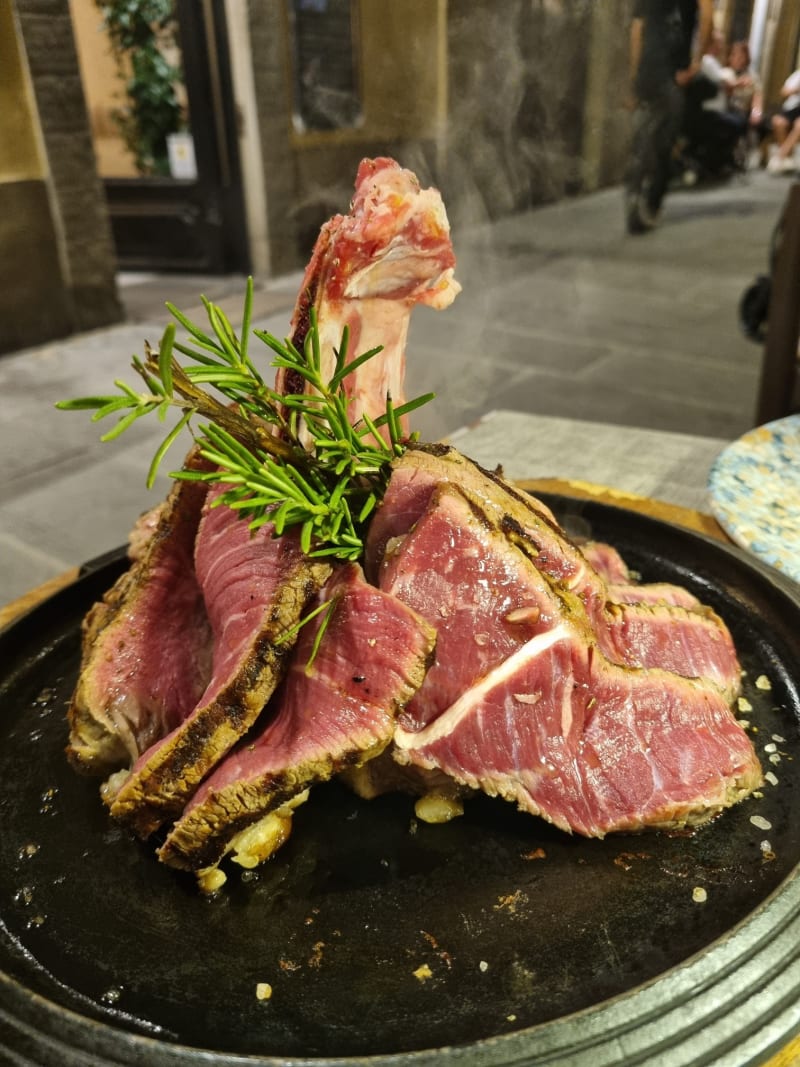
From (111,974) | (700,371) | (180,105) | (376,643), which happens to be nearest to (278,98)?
(180,105)

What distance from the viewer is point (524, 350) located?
18.5 ft

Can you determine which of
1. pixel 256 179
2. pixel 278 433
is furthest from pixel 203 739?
pixel 256 179

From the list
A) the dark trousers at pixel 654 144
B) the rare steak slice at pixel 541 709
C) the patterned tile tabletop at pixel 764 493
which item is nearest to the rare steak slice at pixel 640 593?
the rare steak slice at pixel 541 709

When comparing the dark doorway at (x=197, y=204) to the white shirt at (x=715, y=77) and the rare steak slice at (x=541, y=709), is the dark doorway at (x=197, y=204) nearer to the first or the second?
the white shirt at (x=715, y=77)

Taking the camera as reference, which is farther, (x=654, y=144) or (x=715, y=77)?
(x=654, y=144)

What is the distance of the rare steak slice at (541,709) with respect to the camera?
0.95 metres

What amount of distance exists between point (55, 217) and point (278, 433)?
226cm

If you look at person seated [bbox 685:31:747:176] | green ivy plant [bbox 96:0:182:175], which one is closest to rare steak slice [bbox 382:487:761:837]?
green ivy plant [bbox 96:0:182:175]

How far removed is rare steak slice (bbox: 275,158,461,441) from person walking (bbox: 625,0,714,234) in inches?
108

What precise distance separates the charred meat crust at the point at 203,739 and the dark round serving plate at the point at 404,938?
0.07 m

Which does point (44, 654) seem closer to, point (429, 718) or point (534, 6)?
point (429, 718)

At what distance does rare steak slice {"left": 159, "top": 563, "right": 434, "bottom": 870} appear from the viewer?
2.89 ft

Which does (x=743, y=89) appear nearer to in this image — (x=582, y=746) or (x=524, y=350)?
(x=524, y=350)

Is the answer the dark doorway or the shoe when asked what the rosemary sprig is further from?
the shoe
